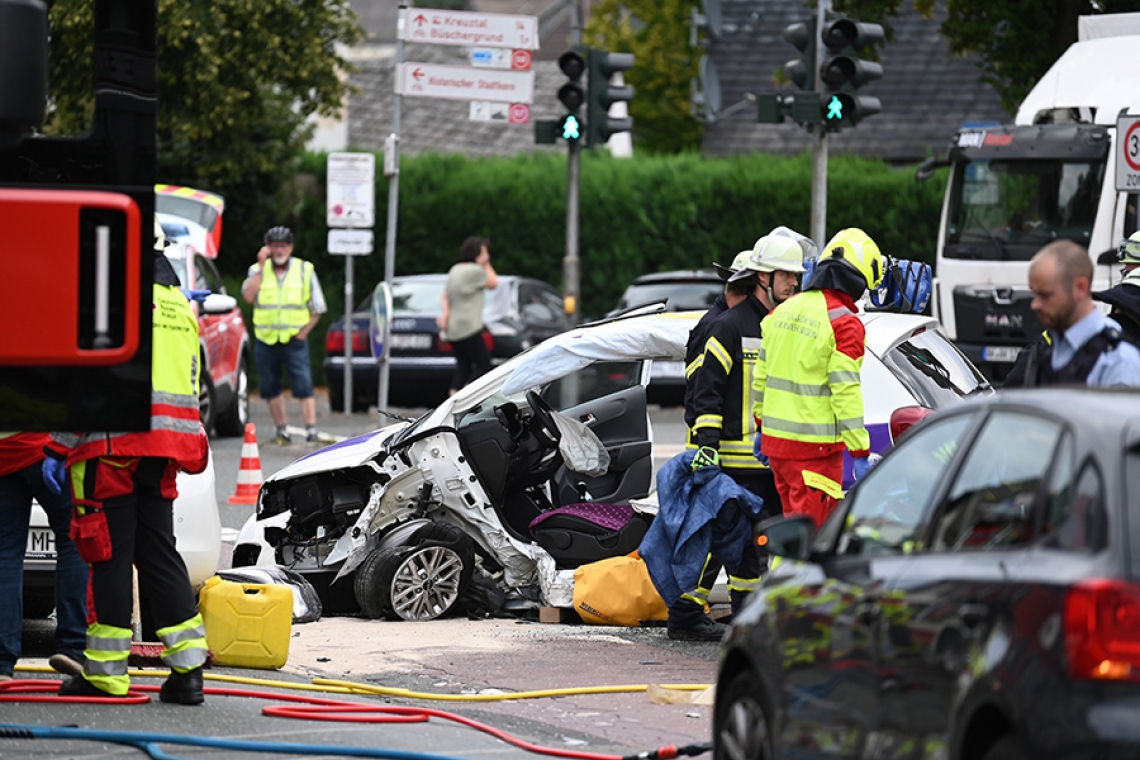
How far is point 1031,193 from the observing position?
22062 millimetres

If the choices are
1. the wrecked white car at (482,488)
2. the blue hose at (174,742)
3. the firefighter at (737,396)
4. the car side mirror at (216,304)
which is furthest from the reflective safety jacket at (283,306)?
the blue hose at (174,742)

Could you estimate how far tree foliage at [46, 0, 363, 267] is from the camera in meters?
24.5

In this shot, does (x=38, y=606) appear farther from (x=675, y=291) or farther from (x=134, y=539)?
A: (x=675, y=291)

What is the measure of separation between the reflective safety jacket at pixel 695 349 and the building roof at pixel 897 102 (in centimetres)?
2911

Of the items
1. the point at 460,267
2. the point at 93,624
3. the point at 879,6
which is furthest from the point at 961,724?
the point at 879,6

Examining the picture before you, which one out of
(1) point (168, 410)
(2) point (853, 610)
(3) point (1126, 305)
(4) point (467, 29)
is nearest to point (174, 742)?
(1) point (168, 410)

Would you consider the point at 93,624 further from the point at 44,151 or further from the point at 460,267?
the point at 460,267

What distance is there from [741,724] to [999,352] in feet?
55.0

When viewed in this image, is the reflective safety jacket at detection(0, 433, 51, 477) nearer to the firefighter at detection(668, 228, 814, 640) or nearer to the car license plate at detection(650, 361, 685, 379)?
the firefighter at detection(668, 228, 814, 640)

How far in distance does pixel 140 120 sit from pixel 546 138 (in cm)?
1441

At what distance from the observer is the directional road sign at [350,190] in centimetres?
2081

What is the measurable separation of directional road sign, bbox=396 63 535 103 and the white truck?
5.31m

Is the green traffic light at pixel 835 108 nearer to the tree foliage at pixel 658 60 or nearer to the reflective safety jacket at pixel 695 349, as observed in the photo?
the reflective safety jacket at pixel 695 349

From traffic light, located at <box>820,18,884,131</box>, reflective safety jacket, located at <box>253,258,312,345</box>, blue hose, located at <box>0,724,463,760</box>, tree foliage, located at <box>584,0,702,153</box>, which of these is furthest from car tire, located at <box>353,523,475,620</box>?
tree foliage, located at <box>584,0,702,153</box>
